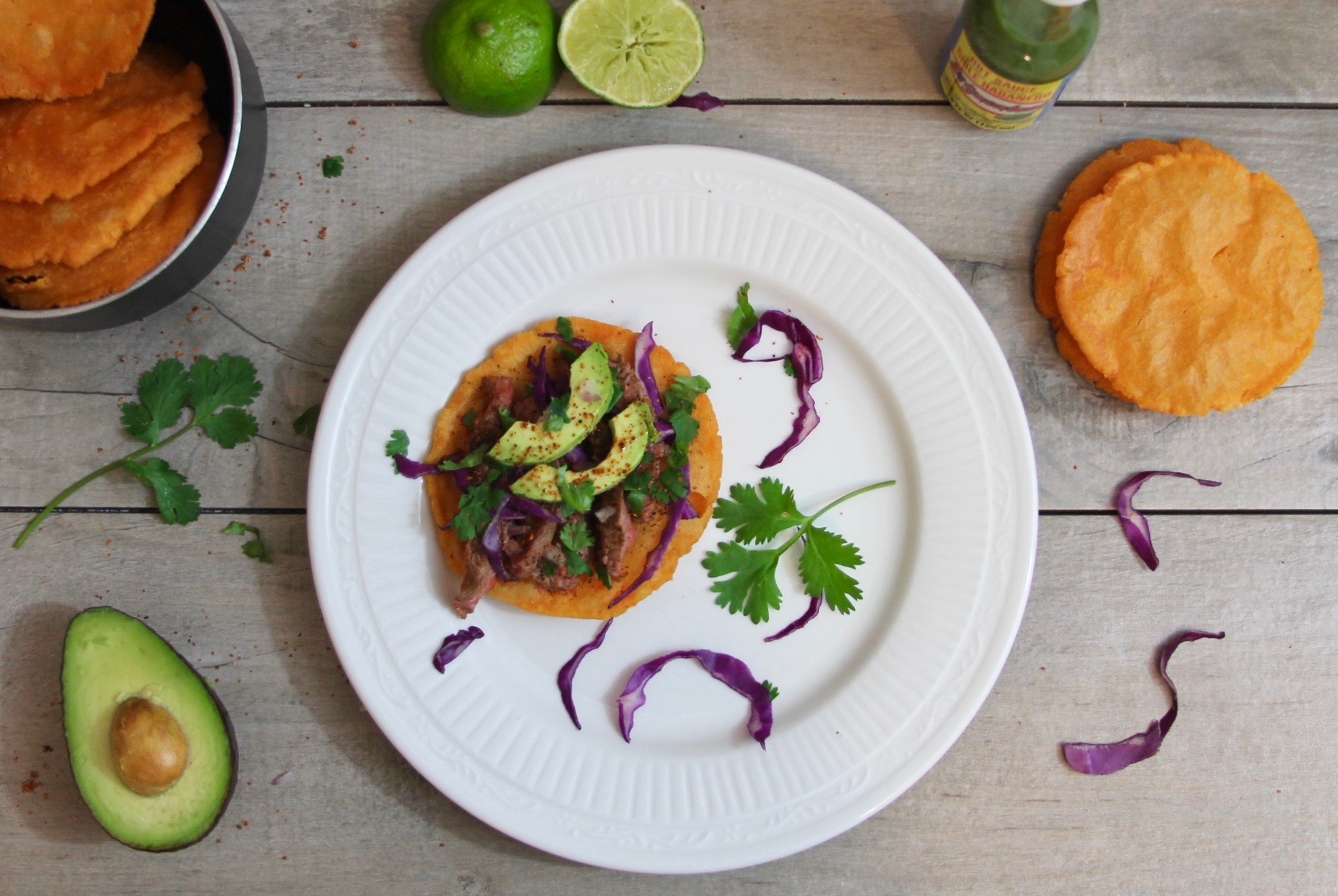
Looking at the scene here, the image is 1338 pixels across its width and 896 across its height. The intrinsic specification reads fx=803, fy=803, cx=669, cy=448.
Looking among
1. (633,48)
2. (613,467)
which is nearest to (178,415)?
(613,467)

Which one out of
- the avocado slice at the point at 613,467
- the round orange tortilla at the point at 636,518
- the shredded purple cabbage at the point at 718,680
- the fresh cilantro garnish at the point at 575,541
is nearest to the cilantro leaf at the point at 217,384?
the round orange tortilla at the point at 636,518

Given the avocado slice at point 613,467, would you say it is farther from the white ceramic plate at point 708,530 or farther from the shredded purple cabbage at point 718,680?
the shredded purple cabbage at point 718,680

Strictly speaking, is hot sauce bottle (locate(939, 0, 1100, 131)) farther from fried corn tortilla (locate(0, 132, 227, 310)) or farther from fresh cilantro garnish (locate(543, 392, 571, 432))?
fried corn tortilla (locate(0, 132, 227, 310))

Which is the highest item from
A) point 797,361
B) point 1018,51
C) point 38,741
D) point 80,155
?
point 80,155

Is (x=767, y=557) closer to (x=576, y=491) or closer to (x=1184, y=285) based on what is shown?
(x=576, y=491)

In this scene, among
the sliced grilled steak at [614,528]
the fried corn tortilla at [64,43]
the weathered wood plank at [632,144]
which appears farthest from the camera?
the weathered wood plank at [632,144]
